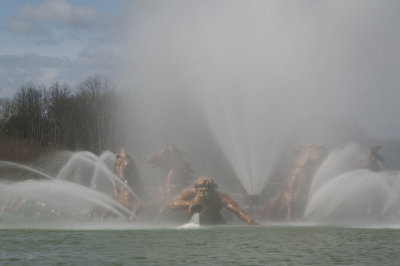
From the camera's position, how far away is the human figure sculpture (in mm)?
23359

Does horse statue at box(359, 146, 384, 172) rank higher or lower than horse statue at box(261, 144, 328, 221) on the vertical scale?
higher

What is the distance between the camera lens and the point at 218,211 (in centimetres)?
2395

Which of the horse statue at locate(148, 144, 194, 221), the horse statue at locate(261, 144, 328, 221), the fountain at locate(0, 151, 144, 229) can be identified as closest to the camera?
the horse statue at locate(261, 144, 328, 221)

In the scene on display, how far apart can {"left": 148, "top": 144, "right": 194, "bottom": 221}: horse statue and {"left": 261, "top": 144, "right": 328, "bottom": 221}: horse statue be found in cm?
364

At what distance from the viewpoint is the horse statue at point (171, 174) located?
26016mm

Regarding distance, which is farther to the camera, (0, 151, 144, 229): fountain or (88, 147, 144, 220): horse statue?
(0, 151, 144, 229): fountain

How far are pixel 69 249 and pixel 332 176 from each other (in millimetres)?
13118

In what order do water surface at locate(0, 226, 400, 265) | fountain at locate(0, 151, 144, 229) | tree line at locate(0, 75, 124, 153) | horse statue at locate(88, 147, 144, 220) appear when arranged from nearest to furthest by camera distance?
water surface at locate(0, 226, 400, 265) → horse statue at locate(88, 147, 144, 220) → fountain at locate(0, 151, 144, 229) → tree line at locate(0, 75, 124, 153)

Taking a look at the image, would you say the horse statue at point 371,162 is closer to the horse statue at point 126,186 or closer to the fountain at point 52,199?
the horse statue at point 126,186

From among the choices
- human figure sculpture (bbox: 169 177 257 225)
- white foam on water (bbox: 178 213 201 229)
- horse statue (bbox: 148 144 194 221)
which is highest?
horse statue (bbox: 148 144 194 221)

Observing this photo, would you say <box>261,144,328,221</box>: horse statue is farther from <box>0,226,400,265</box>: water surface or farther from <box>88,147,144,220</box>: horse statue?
<box>88,147,144,220</box>: horse statue

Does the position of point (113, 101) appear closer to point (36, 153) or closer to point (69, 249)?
point (36, 153)

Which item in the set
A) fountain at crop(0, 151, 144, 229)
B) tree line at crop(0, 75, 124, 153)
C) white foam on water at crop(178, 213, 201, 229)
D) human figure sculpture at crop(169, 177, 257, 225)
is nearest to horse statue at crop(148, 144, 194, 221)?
fountain at crop(0, 151, 144, 229)

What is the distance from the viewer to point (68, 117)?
8988 cm
